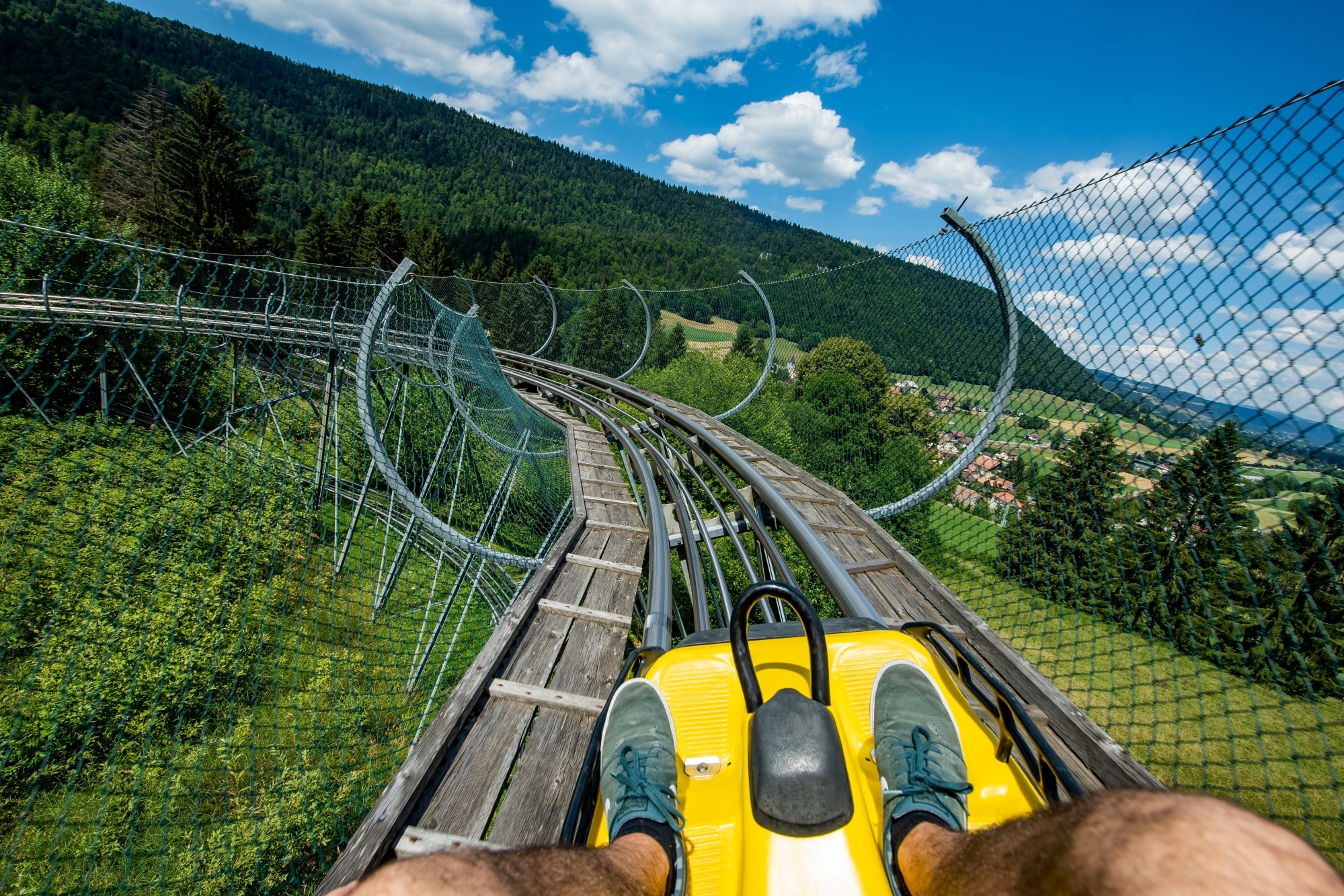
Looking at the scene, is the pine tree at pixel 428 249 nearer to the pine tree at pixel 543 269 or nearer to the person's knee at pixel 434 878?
the pine tree at pixel 543 269

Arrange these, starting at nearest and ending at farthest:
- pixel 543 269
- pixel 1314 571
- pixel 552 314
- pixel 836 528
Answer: pixel 1314 571, pixel 836 528, pixel 552 314, pixel 543 269

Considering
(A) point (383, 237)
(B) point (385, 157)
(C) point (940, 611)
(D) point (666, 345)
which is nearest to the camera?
(C) point (940, 611)

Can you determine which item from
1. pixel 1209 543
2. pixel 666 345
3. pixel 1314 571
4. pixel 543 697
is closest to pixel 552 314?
pixel 666 345

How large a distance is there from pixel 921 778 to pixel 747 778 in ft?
1.26

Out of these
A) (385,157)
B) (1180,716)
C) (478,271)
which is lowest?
(1180,716)

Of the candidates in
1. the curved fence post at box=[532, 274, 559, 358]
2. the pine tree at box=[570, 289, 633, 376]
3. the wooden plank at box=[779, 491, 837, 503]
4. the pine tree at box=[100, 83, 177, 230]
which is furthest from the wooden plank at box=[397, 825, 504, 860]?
the pine tree at box=[100, 83, 177, 230]

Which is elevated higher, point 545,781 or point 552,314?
point 552,314

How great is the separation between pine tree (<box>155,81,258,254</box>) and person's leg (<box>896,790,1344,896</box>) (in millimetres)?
35484

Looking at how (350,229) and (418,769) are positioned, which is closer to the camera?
(418,769)

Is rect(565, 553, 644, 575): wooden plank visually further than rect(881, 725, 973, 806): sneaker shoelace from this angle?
Yes

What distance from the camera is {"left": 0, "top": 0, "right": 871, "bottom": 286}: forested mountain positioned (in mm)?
26047

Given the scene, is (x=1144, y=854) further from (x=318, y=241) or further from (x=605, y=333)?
(x=318, y=241)

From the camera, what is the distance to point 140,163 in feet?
95.4

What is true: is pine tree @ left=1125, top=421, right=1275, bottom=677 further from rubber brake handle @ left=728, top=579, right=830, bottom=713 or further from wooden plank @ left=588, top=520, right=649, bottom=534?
wooden plank @ left=588, top=520, right=649, bottom=534
